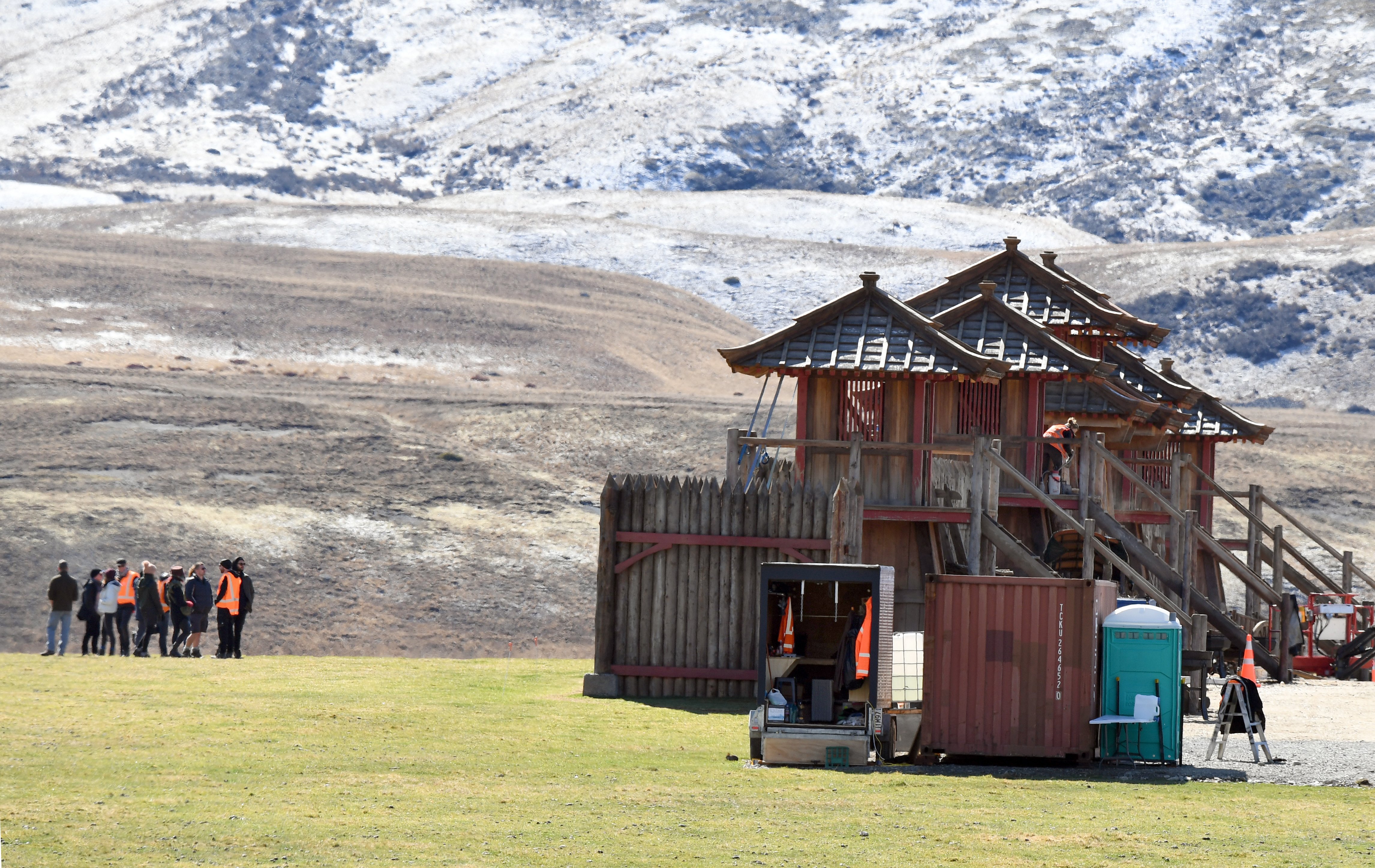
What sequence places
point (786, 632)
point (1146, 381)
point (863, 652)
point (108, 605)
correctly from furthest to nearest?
point (1146, 381) < point (108, 605) < point (786, 632) < point (863, 652)

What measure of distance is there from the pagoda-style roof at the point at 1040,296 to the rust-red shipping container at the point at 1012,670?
40.0 ft

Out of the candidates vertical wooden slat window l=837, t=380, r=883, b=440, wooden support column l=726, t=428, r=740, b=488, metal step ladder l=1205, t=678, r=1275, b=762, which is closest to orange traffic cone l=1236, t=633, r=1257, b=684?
metal step ladder l=1205, t=678, r=1275, b=762

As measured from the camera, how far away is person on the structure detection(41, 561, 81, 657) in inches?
969

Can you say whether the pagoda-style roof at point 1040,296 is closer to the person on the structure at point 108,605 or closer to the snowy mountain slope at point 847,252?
the person on the structure at point 108,605

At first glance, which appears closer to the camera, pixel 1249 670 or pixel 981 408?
pixel 1249 670

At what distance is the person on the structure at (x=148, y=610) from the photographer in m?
25.0

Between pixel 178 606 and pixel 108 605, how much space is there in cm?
99

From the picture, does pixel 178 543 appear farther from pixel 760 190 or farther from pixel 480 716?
pixel 760 190

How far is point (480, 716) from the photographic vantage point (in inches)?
683

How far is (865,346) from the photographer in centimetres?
2141

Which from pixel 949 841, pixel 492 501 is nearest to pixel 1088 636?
pixel 949 841

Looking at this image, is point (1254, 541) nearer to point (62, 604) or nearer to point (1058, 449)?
point (1058, 449)

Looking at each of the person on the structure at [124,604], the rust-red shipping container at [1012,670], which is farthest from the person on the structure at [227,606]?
the rust-red shipping container at [1012,670]

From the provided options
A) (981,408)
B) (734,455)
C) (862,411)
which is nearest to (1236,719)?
(734,455)
